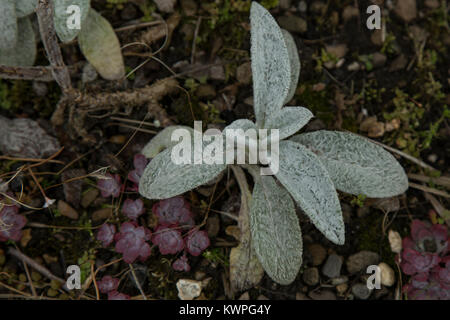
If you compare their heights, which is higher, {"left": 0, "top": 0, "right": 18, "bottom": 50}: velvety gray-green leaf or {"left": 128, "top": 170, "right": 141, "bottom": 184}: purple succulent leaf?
{"left": 0, "top": 0, "right": 18, "bottom": 50}: velvety gray-green leaf

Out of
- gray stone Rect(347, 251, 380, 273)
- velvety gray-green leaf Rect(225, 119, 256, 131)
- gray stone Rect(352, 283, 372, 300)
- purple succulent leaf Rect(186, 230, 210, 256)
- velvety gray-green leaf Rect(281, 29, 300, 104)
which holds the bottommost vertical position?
gray stone Rect(352, 283, 372, 300)

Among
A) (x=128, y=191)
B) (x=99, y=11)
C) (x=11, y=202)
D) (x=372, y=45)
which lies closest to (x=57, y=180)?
(x=11, y=202)

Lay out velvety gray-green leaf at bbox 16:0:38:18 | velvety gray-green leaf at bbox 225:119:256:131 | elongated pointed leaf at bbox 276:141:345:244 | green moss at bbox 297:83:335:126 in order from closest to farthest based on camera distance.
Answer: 1. elongated pointed leaf at bbox 276:141:345:244
2. velvety gray-green leaf at bbox 225:119:256:131
3. velvety gray-green leaf at bbox 16:0:38:18
4. green moss at bbox 297:83:335:126

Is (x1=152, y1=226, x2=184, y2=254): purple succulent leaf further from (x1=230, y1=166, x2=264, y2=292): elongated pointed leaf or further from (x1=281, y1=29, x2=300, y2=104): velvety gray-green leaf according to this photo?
(x1=281, y1=29, x2=300, y2=104): velvety gray-green leaf

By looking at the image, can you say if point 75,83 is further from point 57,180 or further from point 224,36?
point 224,36

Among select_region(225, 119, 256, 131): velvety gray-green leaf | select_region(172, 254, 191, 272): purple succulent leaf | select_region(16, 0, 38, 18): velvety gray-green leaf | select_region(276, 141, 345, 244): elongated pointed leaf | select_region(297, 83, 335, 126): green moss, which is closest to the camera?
select_region(276, 141, 345, 244): elongated pointed leaf

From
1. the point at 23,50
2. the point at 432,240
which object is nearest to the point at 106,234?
the point at 23,50

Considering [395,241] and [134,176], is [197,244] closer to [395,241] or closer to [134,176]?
[134,176]

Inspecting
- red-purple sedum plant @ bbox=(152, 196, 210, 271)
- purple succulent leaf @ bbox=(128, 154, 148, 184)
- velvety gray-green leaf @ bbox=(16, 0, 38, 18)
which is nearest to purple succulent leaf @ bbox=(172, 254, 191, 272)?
red-purple sedum plant @ bbox=(152, 196, 210, 271)
